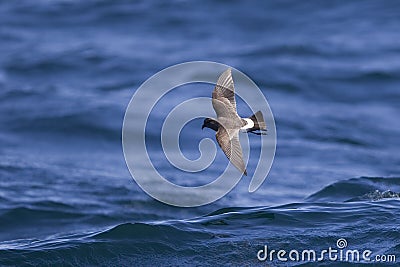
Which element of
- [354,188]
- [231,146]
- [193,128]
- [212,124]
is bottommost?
[354,188]

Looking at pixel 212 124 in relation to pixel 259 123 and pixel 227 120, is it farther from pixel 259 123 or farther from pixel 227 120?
pixel 259 123

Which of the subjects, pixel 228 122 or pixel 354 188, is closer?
pixel 228 122

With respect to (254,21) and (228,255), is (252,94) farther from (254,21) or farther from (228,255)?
(228,255)

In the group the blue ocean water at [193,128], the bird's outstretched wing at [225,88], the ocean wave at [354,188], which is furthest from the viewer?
the ocean wave at [354,188]

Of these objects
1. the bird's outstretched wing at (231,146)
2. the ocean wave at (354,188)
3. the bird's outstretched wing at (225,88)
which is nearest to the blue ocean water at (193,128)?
the ocean wave at (354,188)

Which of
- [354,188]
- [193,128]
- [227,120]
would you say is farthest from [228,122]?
[193,128]

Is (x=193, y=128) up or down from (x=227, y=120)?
up

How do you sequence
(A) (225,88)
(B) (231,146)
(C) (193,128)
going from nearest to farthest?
(B) (231,146)
(A) (225,88)
(C) (193,128)

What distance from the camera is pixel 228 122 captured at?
7844 millimetres

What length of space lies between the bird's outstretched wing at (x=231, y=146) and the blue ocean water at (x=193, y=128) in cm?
105

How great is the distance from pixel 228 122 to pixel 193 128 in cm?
683

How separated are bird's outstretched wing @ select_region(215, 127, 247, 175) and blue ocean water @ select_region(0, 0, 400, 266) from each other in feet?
3.44

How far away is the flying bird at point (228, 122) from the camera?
7461 millimetres

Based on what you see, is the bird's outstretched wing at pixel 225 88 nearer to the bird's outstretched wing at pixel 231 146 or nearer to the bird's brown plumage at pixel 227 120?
the bird's brown plumage at pixel 227 120
